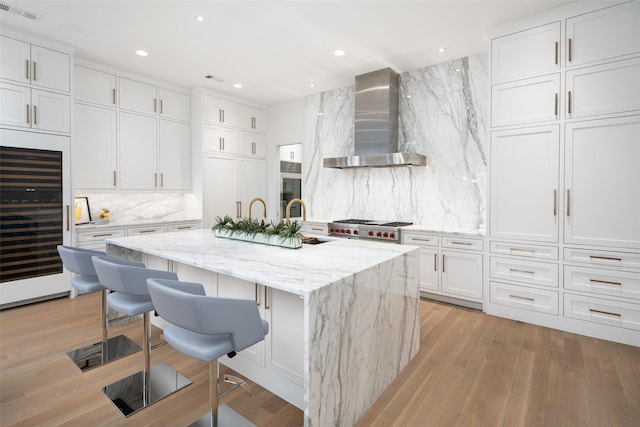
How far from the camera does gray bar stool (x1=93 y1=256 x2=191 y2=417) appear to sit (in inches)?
76.4

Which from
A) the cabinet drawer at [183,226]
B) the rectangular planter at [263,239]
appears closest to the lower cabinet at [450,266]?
the rectangular planter at [263,239]

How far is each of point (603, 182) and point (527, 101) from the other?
39.6 inches

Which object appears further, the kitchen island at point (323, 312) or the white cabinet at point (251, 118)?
the white cabinet at point (251, 118)

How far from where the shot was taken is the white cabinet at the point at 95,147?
413 cm

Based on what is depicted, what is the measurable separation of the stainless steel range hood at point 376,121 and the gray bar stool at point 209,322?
3250mm

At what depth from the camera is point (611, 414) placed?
1.87 metres

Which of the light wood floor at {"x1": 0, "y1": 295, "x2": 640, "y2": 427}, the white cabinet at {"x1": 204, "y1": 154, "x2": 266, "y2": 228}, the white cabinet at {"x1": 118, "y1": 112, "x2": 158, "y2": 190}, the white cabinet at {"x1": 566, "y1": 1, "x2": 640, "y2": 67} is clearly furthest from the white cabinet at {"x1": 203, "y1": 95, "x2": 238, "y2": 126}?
the white cabinet at {"x1": 566, "y1": 1, "x2": 640, "y2": 67}

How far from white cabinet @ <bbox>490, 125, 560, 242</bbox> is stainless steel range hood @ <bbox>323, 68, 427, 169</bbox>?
109 centimetres

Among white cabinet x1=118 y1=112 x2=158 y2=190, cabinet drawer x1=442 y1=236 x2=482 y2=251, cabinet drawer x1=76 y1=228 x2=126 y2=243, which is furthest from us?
white cabinet x1=118 y1=112 x2=158 y2=190

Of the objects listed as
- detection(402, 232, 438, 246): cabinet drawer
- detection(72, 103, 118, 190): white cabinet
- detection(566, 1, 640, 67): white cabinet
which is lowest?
detection(402, 232, 438, 246): cabinet drawer

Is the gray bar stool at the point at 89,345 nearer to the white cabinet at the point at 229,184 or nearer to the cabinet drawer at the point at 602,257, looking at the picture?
the white cabinet at the point at 229,184

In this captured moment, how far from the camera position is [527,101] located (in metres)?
3.19

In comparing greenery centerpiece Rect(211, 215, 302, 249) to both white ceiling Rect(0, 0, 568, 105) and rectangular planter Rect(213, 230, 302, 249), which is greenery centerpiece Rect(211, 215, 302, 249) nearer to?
rectangular planter Rect(213, 230, 302, 249)

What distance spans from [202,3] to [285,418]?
11.1 ft
